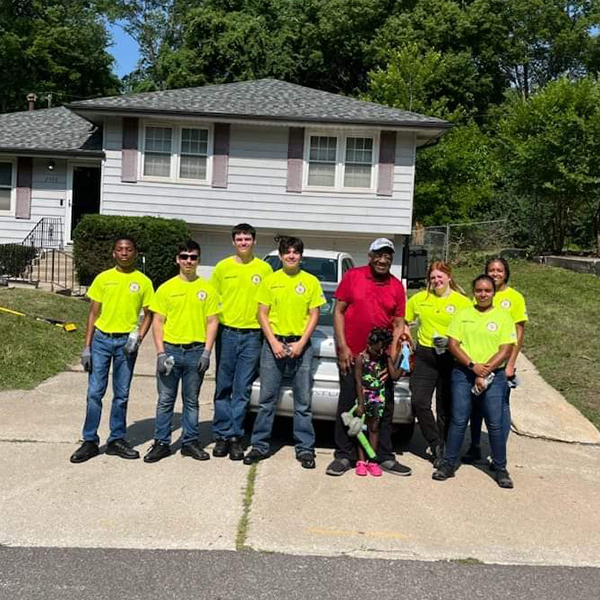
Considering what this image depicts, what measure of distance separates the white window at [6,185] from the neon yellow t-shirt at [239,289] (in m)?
14.6

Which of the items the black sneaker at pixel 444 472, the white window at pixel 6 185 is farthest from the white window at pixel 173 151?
the black sneaker at pixel 444 472

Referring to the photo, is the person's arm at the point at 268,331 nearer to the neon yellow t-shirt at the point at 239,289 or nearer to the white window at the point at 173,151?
the neon yellow t-shirt at the point at 239,289

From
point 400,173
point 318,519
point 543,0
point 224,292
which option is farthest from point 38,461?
point 543,0

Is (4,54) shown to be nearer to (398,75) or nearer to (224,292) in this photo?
(398,75)

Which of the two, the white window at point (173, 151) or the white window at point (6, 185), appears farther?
the white window at point (6, 185)

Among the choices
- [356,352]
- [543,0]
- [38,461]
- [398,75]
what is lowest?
[38,461]

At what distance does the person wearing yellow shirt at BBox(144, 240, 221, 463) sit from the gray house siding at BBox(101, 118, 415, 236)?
1176 centimetres

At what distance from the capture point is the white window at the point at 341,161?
56.1ft

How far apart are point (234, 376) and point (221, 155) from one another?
12202 mm

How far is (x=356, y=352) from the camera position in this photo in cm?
542

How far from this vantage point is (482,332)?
17.5 feet

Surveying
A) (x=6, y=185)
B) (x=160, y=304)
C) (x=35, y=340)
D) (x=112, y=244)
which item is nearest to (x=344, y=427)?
(x=160, y=304)

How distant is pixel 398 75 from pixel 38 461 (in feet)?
78.7

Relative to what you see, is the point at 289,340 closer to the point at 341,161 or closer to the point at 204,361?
the point at 204,361
